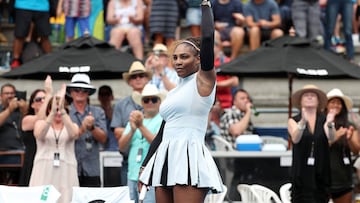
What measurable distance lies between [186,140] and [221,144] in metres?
→ 5.95

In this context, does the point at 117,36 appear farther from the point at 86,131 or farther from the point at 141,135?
the point at 141,135

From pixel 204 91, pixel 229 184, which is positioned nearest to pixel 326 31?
pixel 229 184

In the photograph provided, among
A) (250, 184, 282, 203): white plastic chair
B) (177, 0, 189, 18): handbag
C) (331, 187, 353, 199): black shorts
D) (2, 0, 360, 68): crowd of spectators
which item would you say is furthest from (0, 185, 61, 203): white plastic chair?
(177, 0, 189, 18): handbag

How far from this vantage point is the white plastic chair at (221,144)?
43.8 ft

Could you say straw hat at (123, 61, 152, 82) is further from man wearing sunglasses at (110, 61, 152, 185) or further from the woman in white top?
the woman in white top

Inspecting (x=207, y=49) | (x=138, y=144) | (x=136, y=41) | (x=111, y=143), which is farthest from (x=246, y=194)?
(x=136, y=41)

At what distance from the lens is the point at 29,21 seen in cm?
1650

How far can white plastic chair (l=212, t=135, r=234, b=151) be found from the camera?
43.8 ft

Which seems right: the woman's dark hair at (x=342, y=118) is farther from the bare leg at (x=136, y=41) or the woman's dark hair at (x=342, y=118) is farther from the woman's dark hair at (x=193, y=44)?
the bare leg at (x=136, y=41)

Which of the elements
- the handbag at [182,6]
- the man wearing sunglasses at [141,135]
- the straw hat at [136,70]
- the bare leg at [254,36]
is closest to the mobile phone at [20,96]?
the straw hat at [136,70]

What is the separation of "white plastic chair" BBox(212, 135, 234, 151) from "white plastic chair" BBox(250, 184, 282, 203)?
186cm

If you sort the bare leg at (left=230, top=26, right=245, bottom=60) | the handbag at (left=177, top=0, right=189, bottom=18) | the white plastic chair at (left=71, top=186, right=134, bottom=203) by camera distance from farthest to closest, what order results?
the handbag at (left=177, top=0, right=189, bottom=18) < the bare leg at (left=230, top=26, right=245, bottom=60) < the white plastic chair at (left=71, top=186, right=134, bottom=203)

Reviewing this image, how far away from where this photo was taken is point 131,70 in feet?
43.3

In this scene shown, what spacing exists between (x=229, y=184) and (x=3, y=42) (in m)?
6.56
